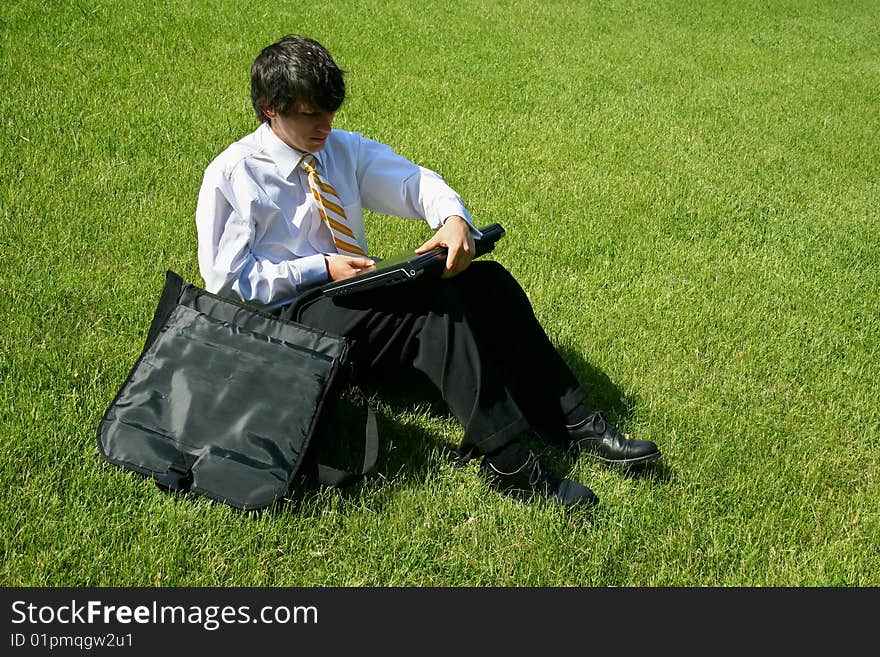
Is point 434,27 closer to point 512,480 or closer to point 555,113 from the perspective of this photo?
point 555,113

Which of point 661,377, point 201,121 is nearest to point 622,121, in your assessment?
point 201,121

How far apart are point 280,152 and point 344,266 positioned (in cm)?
55

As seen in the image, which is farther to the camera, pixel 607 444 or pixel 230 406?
pixel 607 444

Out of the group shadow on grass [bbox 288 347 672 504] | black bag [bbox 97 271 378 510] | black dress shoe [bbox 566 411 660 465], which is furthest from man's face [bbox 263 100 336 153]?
black dress shoe [bbox 566 411 660 465]

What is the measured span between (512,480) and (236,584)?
1150 millimetres

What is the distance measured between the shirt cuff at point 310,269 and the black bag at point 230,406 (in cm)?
23

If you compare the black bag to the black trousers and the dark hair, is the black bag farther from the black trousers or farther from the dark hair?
the dark hair

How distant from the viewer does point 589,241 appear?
20.2 ft

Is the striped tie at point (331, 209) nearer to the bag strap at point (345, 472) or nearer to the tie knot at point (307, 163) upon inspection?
the tie knot at point (307, 163)

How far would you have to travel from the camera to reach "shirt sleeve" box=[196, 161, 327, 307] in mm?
3488

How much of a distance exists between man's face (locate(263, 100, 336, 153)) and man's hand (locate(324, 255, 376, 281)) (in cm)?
47

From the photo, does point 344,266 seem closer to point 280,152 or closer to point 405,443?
point 280,152

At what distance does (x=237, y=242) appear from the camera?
11.5ft

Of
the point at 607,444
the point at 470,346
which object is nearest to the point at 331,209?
the point at 470,346
